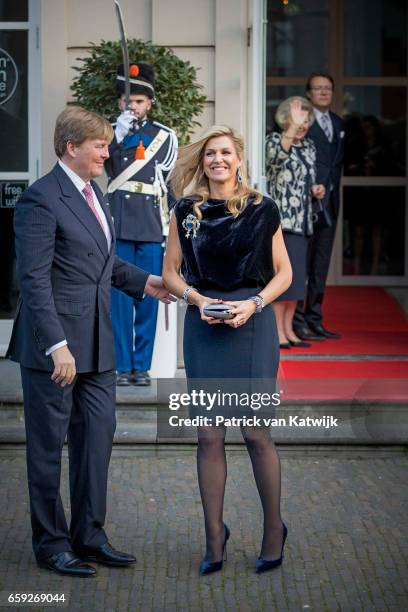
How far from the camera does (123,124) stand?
25.3 ft


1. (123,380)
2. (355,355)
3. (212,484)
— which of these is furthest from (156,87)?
(212,484)

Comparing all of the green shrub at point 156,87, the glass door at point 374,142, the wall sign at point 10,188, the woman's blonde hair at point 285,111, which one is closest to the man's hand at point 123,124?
the green shrub at point 156,87

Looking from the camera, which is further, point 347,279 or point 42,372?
point 347,279

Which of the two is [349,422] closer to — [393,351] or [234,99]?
[393,351]

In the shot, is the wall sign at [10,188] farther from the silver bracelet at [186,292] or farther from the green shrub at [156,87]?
the silver bracelet at [186,292]

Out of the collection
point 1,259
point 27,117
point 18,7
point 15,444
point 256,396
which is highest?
point 18,7

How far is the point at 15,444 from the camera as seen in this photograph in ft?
24.3

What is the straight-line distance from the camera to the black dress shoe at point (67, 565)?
5344 millimetres

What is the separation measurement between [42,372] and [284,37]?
7.50m

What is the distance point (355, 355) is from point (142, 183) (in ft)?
7.23

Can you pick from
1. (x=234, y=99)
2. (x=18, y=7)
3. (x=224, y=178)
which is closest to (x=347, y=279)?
(x=234, y=99)

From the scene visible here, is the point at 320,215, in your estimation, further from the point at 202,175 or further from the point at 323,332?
the point at 202,175

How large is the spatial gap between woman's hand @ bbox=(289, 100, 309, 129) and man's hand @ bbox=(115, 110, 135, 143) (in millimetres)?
1565

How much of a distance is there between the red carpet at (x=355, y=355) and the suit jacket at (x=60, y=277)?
2.53m
